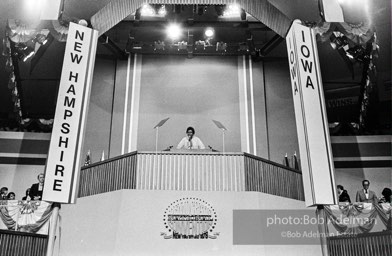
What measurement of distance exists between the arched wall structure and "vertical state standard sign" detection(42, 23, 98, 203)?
1213mm

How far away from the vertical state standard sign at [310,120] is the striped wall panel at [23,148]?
885 centimetres

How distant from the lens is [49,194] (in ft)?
19.0

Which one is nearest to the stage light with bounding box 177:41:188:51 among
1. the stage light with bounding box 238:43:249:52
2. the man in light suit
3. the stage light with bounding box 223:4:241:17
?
the stage light with bounding box 223:4:241:17

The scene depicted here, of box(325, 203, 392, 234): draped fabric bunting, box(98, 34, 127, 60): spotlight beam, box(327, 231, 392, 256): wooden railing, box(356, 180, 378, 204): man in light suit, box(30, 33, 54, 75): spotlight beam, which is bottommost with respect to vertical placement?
box(327, 231, 392, 256): wooden railing

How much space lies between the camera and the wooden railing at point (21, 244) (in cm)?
658

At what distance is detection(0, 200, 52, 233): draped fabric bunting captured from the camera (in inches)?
292

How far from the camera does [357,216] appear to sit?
24.3 feet

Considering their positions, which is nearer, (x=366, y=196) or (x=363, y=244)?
(x=363, y=244)

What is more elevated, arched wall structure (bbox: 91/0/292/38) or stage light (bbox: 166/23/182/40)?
stage light (bbox: 166/23/182/40)

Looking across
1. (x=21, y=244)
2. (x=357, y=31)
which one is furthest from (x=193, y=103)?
(x=21, y=244)

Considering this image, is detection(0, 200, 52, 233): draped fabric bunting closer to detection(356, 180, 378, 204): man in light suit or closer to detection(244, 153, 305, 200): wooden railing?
detection(244, 153, 305, 200): wooden railing

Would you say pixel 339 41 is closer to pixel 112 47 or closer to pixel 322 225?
pixel 322 225

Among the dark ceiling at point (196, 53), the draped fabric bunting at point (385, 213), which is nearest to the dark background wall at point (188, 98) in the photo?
the dark ceiling at point (196, 53)

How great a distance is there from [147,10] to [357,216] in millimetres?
7584
